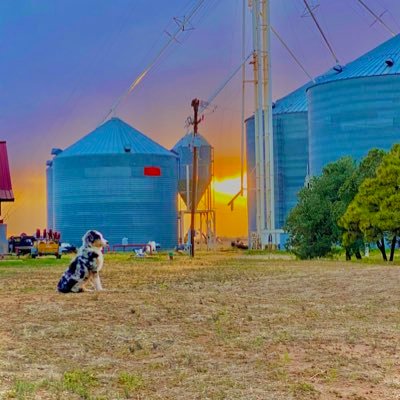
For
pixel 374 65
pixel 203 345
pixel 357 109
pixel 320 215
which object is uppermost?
pixel 374 65

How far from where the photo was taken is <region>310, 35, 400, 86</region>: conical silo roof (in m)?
89.1

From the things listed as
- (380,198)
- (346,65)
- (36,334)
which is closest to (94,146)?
(346,65)

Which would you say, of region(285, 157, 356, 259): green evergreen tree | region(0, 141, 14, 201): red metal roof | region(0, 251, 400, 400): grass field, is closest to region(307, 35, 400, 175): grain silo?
region(285, 157, 356, 259): green evergreen tree

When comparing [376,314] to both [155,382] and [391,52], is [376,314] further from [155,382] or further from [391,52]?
[391,52]

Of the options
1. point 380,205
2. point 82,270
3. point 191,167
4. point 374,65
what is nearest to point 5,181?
point 380,205

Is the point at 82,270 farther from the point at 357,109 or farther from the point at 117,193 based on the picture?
the point at 117,193

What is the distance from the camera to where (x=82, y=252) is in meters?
19.3

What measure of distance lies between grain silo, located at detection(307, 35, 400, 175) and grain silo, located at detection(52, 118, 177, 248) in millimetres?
20943

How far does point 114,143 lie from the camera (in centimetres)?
10838

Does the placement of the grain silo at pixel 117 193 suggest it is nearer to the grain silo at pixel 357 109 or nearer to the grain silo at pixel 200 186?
the grain silo at pixel 200 186

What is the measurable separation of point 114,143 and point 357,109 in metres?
34.4

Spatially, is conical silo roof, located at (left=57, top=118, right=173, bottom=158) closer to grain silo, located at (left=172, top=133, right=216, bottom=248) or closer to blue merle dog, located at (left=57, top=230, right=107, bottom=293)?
grain silo, located at (left=172, top=133, right=216, bottom=248)

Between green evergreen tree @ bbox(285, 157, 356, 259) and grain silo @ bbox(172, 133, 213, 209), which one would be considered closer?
green evergreen tree @ bbox(285, 157, 356, 259)

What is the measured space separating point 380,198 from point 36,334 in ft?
95.6
